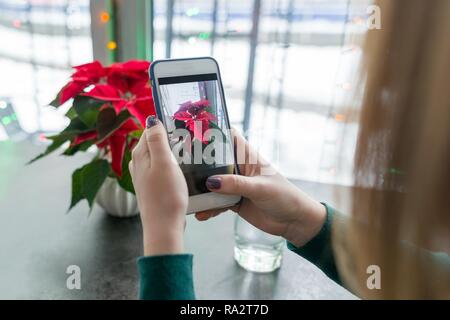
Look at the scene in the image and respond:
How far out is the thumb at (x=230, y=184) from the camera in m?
0.54

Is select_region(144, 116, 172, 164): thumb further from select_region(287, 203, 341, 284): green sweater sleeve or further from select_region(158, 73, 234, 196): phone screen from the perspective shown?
select_region(287, 203, 341, 284): green sweater sleeve

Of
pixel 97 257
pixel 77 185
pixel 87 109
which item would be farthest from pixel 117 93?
pixel 97 257

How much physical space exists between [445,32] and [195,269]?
504 mm

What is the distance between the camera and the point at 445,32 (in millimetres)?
318

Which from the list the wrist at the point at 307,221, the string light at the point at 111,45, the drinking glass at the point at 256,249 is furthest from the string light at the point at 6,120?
the wrist at the point at 307,221

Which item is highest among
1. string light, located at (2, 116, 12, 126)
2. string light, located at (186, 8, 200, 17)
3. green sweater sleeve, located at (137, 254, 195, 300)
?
string light, located at (186, 8, 200, 17)

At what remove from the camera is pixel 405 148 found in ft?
1.16

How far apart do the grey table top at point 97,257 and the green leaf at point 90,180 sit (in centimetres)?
9

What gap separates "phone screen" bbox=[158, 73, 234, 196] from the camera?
544 mm

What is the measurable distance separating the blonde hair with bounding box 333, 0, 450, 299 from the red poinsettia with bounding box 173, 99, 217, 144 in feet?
0.76

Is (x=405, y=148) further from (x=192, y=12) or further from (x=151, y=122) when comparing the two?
(x=192, y=12)

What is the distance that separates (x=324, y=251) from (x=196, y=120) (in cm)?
25

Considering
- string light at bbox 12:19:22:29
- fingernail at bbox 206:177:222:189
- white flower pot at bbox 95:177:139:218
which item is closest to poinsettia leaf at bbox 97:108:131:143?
white flower pot at bbox 95:177:139:218

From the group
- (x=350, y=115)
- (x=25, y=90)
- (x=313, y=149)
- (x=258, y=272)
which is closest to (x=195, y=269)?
(x=258, y=272)
